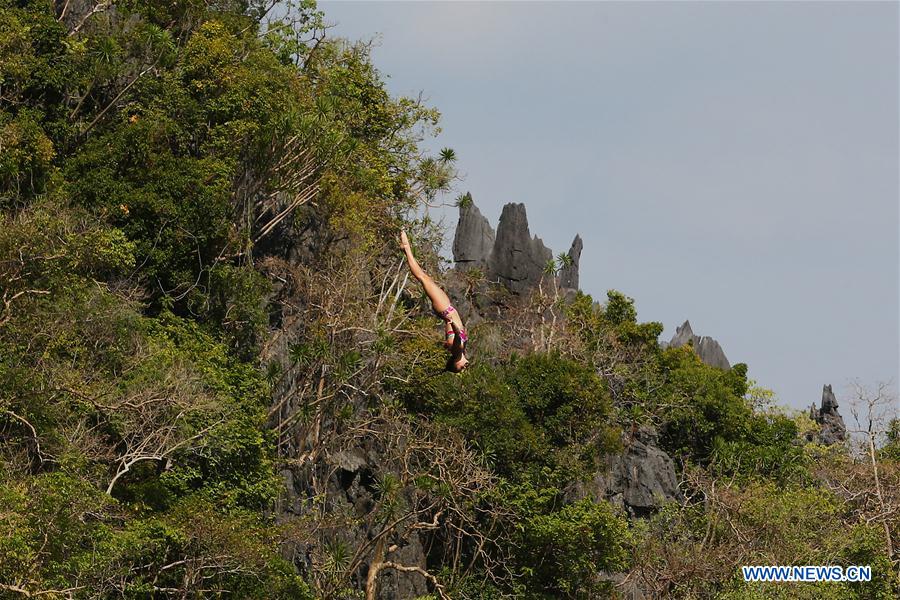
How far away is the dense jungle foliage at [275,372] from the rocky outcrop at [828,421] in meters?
15.5

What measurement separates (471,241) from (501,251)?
104 centimetres

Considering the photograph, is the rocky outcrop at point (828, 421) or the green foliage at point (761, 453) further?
the rocky outcrop at point (828, 421)

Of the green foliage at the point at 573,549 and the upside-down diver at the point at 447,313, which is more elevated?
the upside-down diver at the point at 447,313

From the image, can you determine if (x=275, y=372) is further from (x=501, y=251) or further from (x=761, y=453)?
(x=501, y=251)

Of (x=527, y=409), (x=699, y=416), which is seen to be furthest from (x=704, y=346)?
(x=527, y=409)

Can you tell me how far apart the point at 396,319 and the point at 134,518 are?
1047cm

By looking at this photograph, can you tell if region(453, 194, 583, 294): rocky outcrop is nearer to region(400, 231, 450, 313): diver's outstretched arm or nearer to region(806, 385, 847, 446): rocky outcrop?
region(806, 385, 847, 446): rocky outcrop

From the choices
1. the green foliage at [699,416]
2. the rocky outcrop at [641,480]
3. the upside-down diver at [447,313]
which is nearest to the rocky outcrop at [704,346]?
the green foliage at [699,416]

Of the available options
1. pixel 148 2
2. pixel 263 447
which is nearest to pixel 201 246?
pixel 263 447

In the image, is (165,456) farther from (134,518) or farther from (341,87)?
(341,87)

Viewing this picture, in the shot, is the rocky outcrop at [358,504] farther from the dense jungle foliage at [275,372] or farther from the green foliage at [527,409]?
the green foliage at [527,409]

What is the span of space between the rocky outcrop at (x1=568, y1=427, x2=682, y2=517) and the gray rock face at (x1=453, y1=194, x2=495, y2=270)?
9736 millimetres

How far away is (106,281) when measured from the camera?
27844 mm

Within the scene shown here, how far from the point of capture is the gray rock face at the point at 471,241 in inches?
1777
